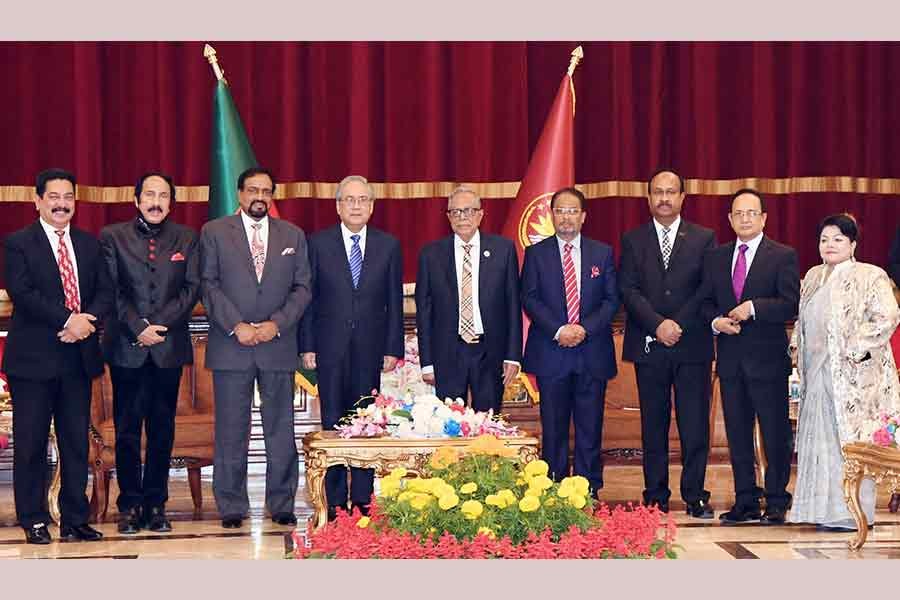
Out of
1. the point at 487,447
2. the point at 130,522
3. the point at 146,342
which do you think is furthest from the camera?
the point at 130,522

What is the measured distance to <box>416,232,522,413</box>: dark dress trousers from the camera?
623 cm

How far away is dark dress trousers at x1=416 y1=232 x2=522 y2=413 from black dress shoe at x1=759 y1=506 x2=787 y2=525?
48.9 inches

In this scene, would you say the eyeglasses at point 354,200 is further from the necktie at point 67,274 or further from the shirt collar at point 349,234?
the necktie at point 67,274

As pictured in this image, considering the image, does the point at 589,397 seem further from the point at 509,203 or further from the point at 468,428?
the point at 509,203

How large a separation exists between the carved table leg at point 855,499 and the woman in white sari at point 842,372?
0.82ft

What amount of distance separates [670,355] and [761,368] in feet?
1.35

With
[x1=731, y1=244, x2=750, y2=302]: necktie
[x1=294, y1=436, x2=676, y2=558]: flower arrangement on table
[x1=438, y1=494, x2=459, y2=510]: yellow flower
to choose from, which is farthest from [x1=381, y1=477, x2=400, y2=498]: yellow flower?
[x1=731, y1=244, x2=750, y2=302]: necktie

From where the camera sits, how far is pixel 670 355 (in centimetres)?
631

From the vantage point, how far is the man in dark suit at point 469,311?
6.23m

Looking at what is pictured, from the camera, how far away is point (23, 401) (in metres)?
5.69

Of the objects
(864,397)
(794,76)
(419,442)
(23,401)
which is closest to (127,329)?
(23,401)

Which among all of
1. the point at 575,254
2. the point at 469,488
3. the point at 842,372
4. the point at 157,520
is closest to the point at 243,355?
the point at 157,520

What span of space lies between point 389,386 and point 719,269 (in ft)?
6.73

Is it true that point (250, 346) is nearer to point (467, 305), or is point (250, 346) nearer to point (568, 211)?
point (467, 305)
